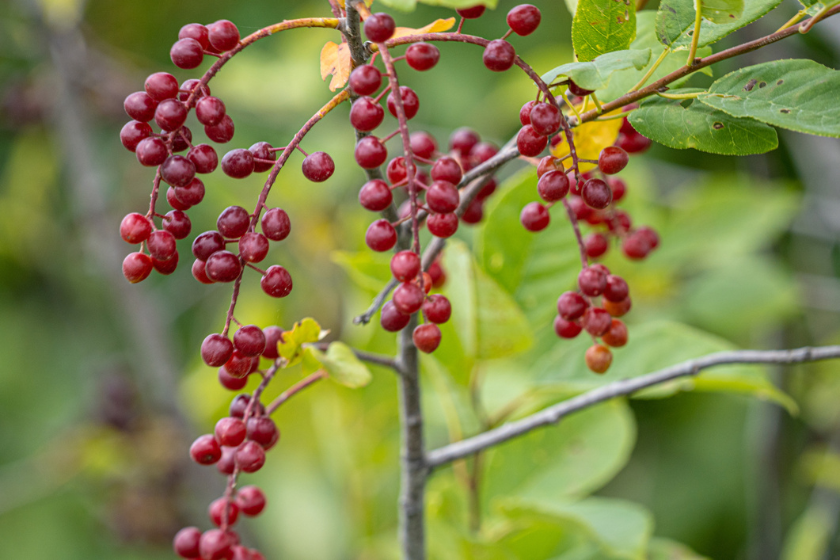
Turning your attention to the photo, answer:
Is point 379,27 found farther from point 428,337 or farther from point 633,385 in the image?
point 633,385

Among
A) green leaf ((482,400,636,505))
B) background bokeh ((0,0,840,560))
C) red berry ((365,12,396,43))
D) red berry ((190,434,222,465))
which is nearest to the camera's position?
red berry ((365,12,396,43))

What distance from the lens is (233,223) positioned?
16.4 inches

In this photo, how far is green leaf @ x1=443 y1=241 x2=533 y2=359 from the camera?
0.66m

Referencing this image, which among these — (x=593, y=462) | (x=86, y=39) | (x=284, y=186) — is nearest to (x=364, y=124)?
(x=593, y=462)

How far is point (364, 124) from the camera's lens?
0.39 metres

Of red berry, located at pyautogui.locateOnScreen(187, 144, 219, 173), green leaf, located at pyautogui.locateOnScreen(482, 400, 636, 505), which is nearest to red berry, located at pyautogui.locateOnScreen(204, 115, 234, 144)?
red berry, located at pyautogui.locateOnScreen(187, 144, 219, 173)

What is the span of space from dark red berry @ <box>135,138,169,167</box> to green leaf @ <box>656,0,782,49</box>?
0.99 ft

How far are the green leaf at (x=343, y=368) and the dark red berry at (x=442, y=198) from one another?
14 cm

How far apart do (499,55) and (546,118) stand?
5 centimetres

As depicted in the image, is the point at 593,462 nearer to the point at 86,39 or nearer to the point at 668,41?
the point at 668,41

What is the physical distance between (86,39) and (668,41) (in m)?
1.92

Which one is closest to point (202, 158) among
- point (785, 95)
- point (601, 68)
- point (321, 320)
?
point (601, 68)

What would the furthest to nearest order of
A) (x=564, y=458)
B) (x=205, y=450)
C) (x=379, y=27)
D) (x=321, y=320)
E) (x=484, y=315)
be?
(x=321, y=320) → (x=564, y=458) → (x=484, y=315) → (x=205, y=450) → (x=379, y=27)

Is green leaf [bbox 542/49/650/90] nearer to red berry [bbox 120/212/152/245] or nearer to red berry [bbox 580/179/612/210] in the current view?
red berry [bbox 580/179/612/210]
